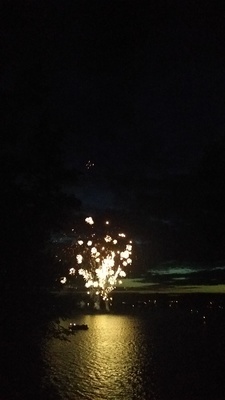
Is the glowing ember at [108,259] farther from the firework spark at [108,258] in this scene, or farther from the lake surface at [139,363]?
the lake surface at [139,363]

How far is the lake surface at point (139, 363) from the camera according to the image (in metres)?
19.2

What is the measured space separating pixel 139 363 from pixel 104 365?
1.67 m

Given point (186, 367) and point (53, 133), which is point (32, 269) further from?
point (186, 367)

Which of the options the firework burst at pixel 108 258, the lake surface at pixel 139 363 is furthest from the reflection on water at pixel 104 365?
the firework burst at pixel 108 258

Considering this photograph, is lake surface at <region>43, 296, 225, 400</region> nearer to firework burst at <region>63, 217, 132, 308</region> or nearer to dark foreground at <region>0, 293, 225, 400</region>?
dark foreground at <region>0, 293, 225, 400</region>

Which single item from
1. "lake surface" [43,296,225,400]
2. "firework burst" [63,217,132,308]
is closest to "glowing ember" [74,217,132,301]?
"firework burst" [63,217,132,308]

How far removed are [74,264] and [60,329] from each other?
1330 mm

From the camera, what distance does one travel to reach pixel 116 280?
56594 mm

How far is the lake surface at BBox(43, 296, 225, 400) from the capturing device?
19234 mm

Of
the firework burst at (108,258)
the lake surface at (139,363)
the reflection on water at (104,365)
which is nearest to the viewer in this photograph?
the lake surface at (139,363)

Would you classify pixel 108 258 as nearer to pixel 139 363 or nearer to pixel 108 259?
pixel 108 259

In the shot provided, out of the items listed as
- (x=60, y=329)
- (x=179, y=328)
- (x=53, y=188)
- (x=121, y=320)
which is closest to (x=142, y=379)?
(x=60, y=329)

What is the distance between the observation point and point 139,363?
26.8 m

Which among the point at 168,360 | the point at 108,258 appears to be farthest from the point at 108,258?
the point at 168,360
